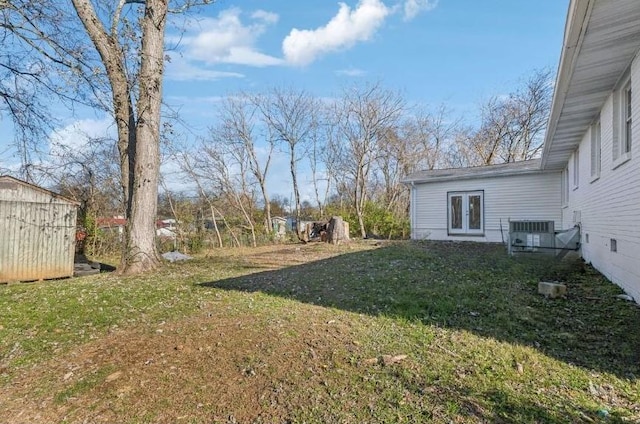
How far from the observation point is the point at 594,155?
7.18m

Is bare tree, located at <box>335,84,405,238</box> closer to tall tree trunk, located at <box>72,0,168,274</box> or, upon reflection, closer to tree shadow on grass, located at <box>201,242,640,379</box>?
tree shadow on grass, located at <box>201,242,640,379</box>

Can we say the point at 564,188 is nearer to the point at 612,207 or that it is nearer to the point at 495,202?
the point at 495,202

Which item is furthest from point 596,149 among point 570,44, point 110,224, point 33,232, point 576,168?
point 110,224

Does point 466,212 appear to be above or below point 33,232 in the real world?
above

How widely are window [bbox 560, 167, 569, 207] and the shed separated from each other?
1267cm

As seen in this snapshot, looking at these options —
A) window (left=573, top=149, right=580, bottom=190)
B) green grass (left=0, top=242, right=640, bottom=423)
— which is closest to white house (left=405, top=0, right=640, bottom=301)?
window (left=573, top=149, right=580, bottom=190)

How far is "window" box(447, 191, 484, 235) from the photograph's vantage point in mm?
13281

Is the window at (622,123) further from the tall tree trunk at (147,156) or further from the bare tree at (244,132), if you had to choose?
the bare tree at (244,132)

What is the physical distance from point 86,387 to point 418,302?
3380 mm

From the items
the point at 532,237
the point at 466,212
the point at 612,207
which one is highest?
the point at 466,212

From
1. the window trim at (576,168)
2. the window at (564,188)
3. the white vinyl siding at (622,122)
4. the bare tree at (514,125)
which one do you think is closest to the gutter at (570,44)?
the white vinyl siding at (622,122)

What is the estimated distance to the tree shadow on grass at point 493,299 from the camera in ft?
10.7

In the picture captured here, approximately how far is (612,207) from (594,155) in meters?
2.22

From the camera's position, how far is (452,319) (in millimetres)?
3945
